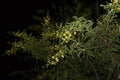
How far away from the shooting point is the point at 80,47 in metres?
1.88

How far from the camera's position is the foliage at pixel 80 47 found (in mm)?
1834

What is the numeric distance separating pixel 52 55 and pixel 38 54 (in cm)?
19

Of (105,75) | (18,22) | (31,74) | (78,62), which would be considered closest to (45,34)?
(78,62)

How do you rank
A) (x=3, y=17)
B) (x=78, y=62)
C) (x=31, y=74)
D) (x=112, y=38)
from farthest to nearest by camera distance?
(x=3, y=17)
(x=31, y=74)
(x=78, y=62)
(x=112, y=38)

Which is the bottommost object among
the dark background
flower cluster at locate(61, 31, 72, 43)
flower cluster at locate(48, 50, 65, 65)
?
flower cluster at locate(48, 50, 65, 65)

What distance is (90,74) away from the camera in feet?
7.36

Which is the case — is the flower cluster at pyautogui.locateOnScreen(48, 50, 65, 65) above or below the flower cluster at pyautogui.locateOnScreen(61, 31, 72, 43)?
below

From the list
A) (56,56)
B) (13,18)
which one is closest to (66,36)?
(56,56)

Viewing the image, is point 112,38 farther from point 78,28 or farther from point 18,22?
point 18,22

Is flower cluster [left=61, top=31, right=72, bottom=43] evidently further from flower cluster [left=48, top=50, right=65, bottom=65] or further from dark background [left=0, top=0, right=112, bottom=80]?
dark background [left=0, top=0, right=112, bottom=80]

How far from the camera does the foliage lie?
72.2 inches

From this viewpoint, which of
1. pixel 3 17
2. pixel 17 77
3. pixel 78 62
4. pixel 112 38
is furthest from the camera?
pixel 3 17

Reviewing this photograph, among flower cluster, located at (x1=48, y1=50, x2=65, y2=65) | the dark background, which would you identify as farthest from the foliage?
the dark background

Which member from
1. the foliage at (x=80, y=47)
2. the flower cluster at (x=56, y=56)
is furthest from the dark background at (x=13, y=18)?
the flower cluster at (x=56, y=56)
